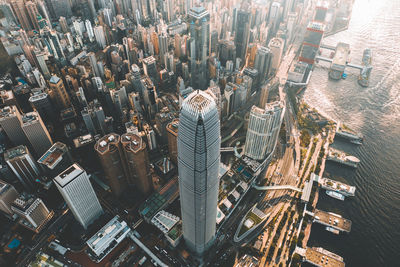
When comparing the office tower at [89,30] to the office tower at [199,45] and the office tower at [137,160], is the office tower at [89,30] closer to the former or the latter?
the office tower at [199,45]

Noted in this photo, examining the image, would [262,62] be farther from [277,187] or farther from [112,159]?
[112,159]

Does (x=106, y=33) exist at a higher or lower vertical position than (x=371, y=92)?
higher

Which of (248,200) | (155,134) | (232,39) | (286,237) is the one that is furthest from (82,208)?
(232,39)

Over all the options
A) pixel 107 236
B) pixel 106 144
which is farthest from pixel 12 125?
pixel 107 236

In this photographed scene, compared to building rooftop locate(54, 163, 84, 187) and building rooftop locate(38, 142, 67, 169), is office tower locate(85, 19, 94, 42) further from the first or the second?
building rooftop locate(54, 163, 84, 187)

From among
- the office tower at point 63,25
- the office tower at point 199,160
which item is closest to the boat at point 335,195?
the office tower at point 199,160

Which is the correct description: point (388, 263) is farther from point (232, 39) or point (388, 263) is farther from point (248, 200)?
point (232, 39)
